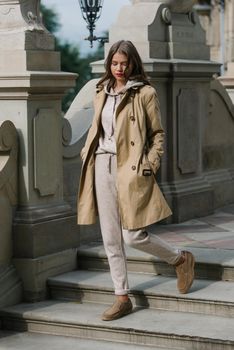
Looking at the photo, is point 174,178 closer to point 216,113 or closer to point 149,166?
point 216,113

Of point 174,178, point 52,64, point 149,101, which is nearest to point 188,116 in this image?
point 174,178

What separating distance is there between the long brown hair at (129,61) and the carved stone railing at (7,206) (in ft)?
3.45

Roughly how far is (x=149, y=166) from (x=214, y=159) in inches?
174

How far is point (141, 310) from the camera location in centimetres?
914

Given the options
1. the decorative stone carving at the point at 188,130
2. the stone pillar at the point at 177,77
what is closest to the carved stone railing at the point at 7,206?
the stone pillar at the point at 177,77

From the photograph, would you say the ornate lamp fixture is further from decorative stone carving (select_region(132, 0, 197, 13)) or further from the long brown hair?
the long brown hair

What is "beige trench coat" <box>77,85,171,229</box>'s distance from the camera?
860cm

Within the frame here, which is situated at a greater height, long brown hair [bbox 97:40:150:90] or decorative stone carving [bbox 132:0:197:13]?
decorative stone carving [bbox 132:0:197:13]

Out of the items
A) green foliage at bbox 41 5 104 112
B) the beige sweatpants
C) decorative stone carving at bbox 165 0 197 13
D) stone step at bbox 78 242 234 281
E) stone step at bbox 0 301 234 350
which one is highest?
green foliage at bbox 41 5 104 112

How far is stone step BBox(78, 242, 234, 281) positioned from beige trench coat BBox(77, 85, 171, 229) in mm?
1041

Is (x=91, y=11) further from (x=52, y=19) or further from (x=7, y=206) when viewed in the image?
(x=52, y=19)

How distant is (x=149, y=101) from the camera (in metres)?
8.69

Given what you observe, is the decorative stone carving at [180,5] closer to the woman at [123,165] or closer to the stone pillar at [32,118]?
the stone pillar at [32,118]

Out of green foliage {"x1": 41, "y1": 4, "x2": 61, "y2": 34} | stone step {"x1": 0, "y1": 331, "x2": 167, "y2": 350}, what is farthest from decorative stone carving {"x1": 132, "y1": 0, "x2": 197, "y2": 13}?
green foliage {"x1": 41, "y1": 4, "x2": 61, "y2": 34}
